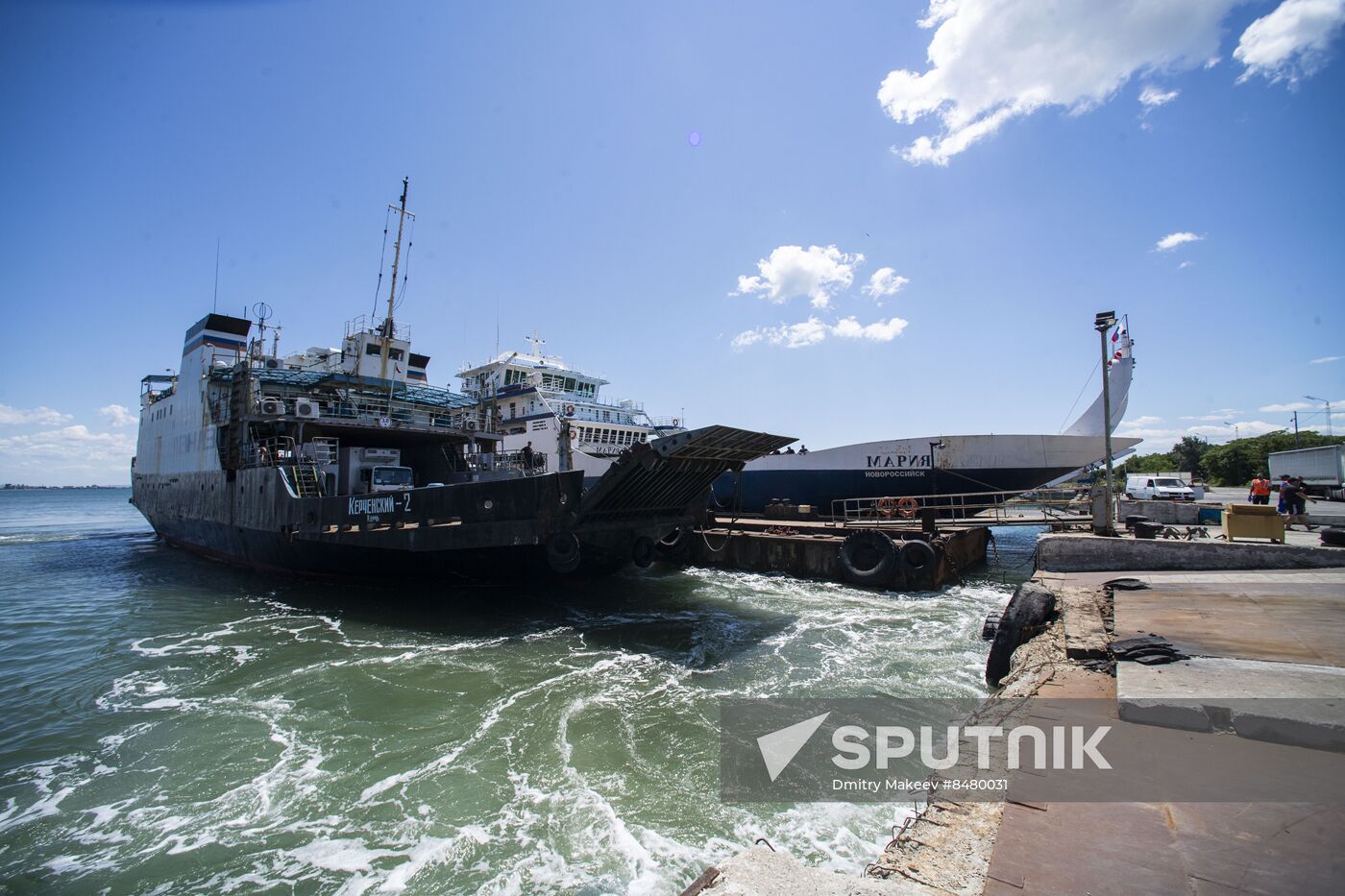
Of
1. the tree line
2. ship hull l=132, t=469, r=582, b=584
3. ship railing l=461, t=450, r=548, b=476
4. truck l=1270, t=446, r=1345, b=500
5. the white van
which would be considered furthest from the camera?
the tree line

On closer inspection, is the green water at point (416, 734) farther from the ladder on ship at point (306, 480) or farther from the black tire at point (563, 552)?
the ladder on ship at point (306, 480)

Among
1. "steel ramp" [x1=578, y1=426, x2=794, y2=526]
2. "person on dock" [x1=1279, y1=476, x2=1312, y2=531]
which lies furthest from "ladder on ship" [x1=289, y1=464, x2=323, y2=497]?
"person on dock" [x1=1279, y1=476, x2=1312, y2=531]

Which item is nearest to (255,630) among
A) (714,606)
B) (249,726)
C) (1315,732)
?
(249,726)

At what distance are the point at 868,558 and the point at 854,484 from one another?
901 cm

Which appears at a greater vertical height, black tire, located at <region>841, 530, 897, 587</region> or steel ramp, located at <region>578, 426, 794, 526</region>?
steel ramp, located at <region>578, 426, 794, 526</region>

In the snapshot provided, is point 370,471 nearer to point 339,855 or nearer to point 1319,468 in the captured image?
point 339,855

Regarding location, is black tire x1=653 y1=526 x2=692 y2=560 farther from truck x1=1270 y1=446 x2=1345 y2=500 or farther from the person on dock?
truck x1=1270 y1=446 x2=1345 y2=500

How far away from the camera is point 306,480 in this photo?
15.6m

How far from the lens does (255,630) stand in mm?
11250

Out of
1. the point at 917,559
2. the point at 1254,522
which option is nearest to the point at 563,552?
the point at 917,559

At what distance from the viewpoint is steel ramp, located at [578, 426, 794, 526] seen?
11.1m

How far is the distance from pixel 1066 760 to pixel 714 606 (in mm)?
9864

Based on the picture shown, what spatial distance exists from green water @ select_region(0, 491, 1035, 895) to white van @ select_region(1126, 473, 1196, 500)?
18.8 m

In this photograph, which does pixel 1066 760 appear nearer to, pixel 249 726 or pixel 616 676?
pixel 616 676
